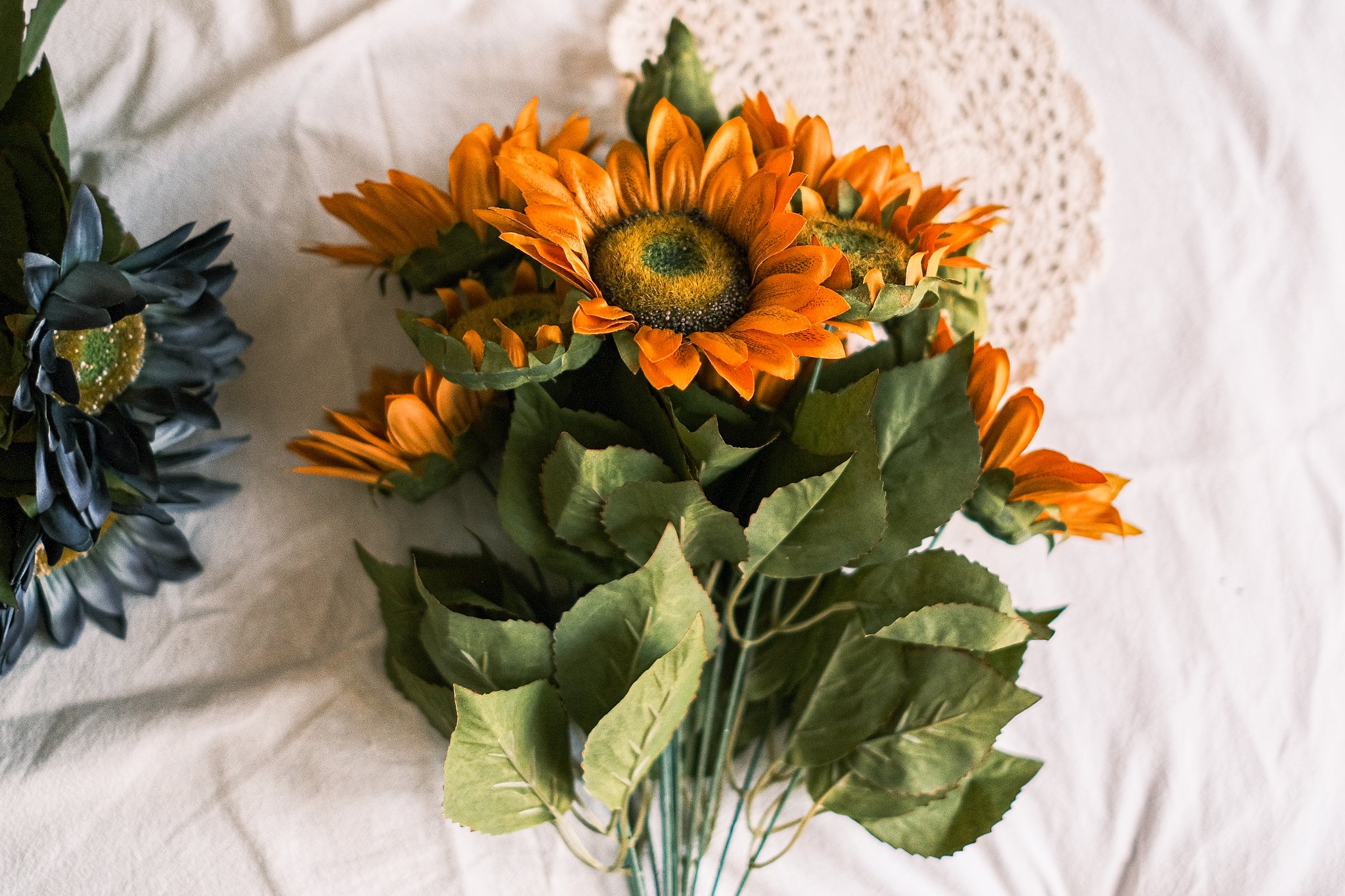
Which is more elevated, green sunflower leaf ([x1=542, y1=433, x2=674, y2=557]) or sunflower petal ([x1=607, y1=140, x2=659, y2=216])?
sunflower petal ([x1=607, y1=140, x2=659, y2=216])

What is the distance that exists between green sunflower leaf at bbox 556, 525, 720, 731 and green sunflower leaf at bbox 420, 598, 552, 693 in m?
0.01

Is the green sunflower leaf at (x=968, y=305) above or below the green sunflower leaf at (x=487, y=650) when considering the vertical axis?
above

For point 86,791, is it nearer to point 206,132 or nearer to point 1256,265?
point 206,132

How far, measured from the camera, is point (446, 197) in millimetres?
507

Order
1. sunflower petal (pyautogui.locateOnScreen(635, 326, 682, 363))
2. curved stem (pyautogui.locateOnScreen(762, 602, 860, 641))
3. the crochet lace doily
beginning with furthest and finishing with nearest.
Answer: the crochet lace doily, curved stem (pyautogui.locateOnScreen(762, 602, 860, 641)), sunflower petal (pyautogui.locateOnScreen(635, 326, 682, 363))

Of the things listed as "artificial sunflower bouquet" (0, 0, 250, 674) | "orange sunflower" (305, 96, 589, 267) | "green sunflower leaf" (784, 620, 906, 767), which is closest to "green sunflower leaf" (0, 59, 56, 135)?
"artificial sunflower bouquet" (0, 0, 250, 674)

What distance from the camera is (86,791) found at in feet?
1.84

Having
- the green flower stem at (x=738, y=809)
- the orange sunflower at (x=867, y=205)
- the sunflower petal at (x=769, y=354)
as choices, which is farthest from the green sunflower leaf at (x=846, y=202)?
the green flower stem at (x=738, y=809)

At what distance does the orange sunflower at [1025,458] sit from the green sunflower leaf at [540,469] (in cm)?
17

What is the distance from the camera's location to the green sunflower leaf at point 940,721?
1.54ft

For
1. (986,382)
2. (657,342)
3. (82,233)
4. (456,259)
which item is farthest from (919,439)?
(82,233)

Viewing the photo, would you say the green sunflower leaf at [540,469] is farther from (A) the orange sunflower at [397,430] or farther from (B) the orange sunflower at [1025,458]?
(B) the orange sunflower at [1025,458]

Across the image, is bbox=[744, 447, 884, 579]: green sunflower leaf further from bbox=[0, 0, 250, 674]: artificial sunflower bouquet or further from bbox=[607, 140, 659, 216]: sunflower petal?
bbox=[0, 0, 250, 674]: artificial sunflower bouquet

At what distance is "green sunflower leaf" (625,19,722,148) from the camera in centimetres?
51
